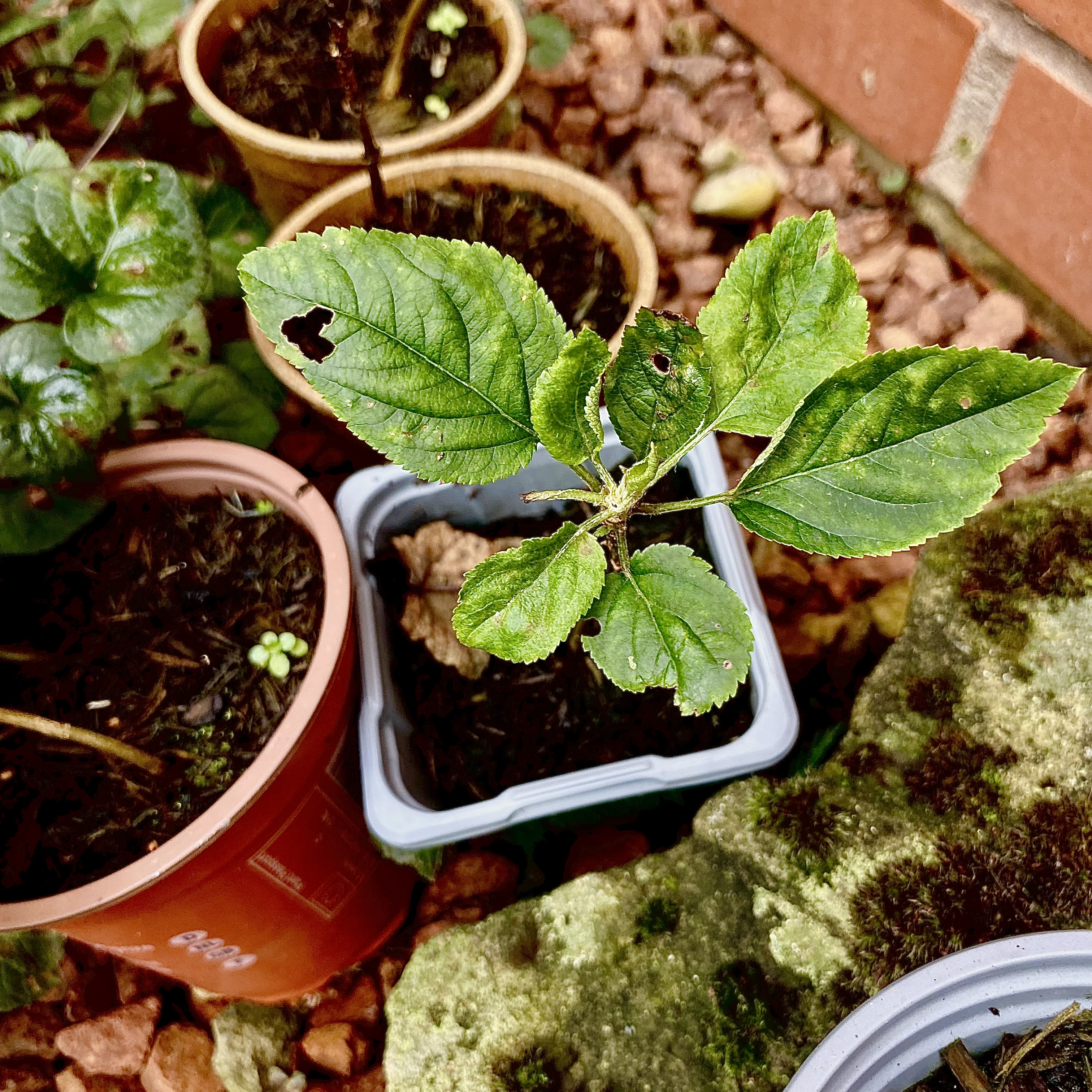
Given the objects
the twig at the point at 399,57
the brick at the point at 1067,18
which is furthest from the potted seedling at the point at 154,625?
the brick at the point at 1067,18

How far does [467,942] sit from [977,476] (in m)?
0.68

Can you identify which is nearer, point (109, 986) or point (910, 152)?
point (109, 986)

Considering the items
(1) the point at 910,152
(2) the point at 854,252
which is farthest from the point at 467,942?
→ (1) the point at 910,152

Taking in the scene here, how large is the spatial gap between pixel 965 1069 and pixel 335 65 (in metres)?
1.73

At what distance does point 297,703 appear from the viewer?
3.45 feet

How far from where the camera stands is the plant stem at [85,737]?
96cm

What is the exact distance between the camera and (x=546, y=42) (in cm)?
204

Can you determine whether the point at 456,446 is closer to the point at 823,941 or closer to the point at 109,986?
the point at 823,941

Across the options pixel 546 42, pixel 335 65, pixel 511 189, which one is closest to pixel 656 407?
pixel 511 189

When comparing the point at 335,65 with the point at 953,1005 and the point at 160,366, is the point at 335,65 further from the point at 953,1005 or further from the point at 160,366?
the point at 953,1005

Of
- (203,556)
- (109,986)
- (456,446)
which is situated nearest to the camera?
(456,446)

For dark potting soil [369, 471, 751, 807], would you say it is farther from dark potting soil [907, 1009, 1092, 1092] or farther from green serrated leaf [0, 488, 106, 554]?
dark potting soil [907, 1009, 1092, 1092]

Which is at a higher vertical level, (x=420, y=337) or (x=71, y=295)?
(x=420, y=337)

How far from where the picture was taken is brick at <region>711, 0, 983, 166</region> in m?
1.61
